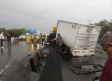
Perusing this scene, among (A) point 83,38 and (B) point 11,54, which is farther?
(B) point 11,54

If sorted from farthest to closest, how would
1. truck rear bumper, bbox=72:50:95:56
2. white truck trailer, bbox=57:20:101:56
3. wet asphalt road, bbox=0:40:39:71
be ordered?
truck rear bumper, bbox=72:50:95:56
white truck trailer, bbox=57:20:101:56
wet asphalt road, bbox=0:40:39:71

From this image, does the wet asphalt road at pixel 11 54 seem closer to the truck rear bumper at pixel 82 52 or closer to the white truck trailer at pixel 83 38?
the truck rear bumper at pixel 82 52

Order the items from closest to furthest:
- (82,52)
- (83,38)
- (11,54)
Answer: (83,38) → (82,52) → (11,54)

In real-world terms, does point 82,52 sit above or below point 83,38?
below

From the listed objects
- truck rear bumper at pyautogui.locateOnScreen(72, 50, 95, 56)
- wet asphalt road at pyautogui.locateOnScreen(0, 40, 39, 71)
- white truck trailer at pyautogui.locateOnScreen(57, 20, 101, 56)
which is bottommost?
wet asphalt road at pyautogui.locateOnScreen(0, 40, 39, 71)

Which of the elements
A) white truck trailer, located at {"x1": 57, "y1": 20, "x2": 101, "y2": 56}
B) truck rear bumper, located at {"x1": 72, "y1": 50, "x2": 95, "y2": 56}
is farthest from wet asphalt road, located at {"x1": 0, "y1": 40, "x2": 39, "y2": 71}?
white truck trailer, located at {"x1": 57, "y1": 20, "x2": 101, "y2": 56}

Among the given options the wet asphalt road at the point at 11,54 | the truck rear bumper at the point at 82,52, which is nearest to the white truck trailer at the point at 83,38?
the truck rear bumper at the point at 82,52

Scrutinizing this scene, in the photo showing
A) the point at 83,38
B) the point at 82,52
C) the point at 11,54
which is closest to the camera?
the point at 83,38

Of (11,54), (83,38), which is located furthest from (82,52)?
(11,54)

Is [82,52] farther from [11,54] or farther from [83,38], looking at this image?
[11,54]

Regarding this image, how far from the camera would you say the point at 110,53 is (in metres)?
1.39

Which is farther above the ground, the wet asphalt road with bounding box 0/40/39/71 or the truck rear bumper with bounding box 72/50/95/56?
the truck rear bumper with bounding box 72/50/95/56

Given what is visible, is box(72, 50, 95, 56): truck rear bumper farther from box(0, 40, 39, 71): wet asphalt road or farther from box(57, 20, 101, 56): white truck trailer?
box(0, 40, 39, 71): wet asphalt road

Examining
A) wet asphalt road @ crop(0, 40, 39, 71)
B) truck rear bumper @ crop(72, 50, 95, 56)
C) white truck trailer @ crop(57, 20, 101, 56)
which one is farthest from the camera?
truck rear bumper @ crop(72, 50, 95, 56)
